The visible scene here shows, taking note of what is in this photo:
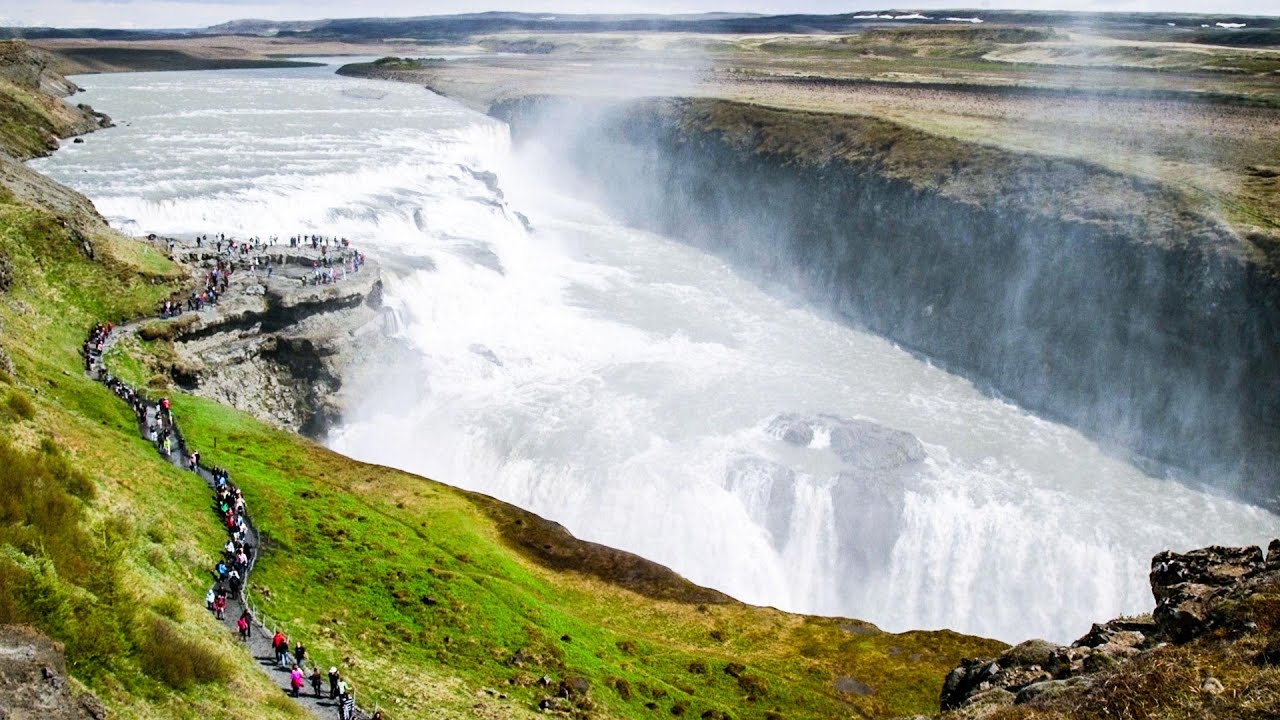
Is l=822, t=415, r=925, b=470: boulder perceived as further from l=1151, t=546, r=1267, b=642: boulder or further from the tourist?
the tourist

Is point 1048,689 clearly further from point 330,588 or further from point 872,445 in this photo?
point 872,445

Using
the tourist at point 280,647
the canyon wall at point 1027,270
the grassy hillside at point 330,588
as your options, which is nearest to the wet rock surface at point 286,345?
the grassy hillside at point 330,588

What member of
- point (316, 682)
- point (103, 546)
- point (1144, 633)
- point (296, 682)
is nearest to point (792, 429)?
point (1144, 633)

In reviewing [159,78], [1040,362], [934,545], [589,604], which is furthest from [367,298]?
[159,78]

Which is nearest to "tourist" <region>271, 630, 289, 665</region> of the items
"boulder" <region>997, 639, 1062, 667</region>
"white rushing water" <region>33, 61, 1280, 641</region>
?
"boulder" <region>997, 639, 1062, 667</region>

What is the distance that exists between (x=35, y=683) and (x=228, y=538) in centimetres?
1729

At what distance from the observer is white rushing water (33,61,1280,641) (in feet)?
141

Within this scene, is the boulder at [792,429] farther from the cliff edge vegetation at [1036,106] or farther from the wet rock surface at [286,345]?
the cliff edge vegetation at [1036,106]

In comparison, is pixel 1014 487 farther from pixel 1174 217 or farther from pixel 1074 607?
pixel 1174 217

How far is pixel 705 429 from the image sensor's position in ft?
168

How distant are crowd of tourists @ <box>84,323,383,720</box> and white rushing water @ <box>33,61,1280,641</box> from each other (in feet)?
43.4

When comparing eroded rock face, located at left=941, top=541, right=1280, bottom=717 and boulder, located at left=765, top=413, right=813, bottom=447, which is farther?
boulder, located at left=765, top=413, right=813, bottom=447

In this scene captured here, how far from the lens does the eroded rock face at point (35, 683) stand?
43.1 feet

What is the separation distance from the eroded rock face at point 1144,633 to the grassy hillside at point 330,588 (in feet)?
35.9
